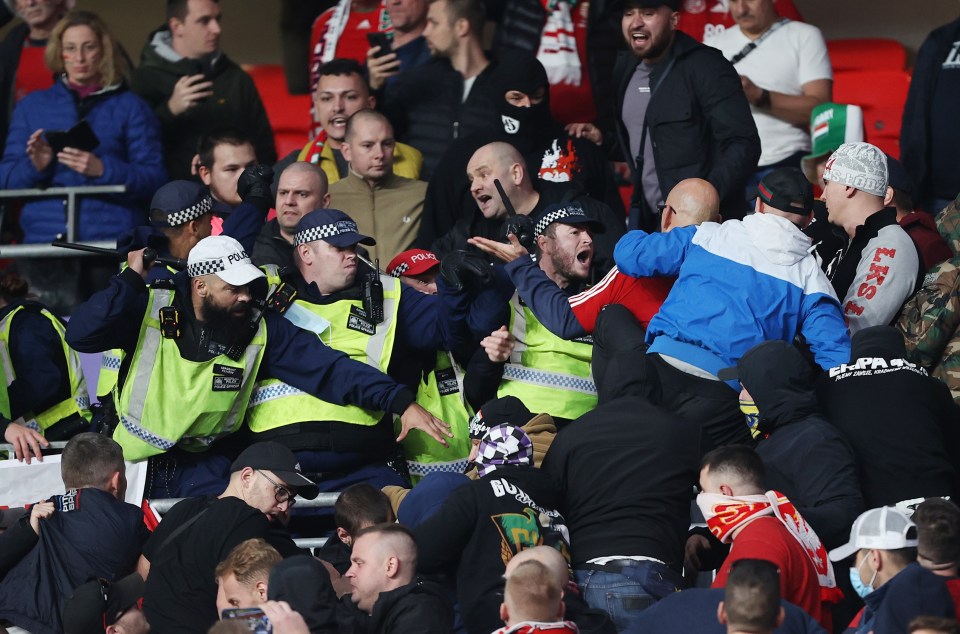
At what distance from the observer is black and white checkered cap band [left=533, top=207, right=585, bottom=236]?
26.6ft

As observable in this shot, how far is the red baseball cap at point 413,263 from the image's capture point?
848 cm

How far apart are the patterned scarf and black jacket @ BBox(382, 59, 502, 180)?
12.5 feet

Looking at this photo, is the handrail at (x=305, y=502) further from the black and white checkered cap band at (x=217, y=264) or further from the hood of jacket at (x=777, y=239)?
the hood of jacket at (x=777, y=239)

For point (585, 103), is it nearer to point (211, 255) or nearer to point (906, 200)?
point (906, 200)

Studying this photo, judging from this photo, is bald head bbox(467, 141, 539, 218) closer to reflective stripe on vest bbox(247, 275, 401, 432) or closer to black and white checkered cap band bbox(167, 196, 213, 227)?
reflective stripe on vest bbox(247, 275, 401, 432)

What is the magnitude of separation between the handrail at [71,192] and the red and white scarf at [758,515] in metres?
4.68

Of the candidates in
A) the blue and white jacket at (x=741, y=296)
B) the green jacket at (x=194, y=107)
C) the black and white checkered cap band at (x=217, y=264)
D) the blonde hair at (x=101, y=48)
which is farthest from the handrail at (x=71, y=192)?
the blue and white jacket at (x=741, y=296)

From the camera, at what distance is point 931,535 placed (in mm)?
5758

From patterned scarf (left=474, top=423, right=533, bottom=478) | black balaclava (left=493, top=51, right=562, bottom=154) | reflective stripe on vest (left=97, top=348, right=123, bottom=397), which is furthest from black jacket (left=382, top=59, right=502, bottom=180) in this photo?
patterned scarf (left=474, top=423, right=533, bottom=478)

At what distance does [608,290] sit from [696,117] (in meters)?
1.76

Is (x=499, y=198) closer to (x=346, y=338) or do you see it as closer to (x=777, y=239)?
(x=346, y=338)

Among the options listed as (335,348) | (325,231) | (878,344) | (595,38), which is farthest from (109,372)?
(595,38)

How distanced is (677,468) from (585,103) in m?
4.64

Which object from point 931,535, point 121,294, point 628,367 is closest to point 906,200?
point 628,367
